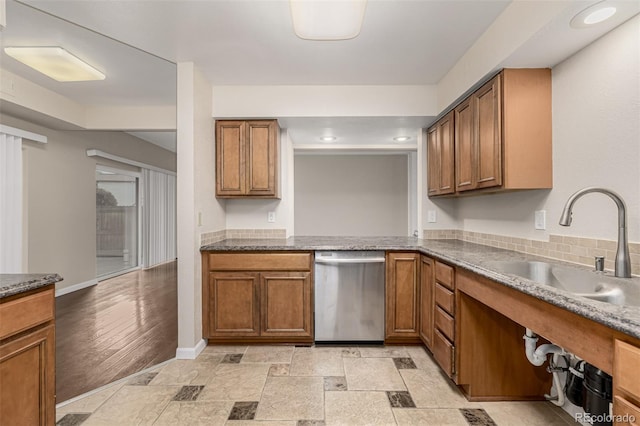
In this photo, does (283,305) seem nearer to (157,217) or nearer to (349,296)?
(349,296)

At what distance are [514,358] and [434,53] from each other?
7.33 feet

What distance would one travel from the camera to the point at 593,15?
4.64ft

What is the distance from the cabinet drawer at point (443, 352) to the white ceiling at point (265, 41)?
1.89 meters

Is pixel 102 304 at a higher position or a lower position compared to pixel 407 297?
lower

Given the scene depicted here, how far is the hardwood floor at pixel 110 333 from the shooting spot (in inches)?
90.0

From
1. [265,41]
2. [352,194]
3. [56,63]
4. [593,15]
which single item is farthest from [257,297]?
[352,194]

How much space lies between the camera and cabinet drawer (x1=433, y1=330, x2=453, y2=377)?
2.02 m

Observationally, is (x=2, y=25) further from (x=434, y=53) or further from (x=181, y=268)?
(x=434, y=53)

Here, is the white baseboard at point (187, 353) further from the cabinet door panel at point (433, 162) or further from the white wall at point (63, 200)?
the cabinet door panel at point (433, 162)

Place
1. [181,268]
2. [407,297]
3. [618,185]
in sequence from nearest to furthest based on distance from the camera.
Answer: [618,185] < [181,268] < [407,297]

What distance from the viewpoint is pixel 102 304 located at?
12.7 ft

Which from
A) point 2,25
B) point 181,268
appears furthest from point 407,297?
point 2,25

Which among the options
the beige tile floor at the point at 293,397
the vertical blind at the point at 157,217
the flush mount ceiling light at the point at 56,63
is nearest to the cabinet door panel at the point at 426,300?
the beige tile floor at the point at 293,397

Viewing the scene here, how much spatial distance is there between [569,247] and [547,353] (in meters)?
0.63
